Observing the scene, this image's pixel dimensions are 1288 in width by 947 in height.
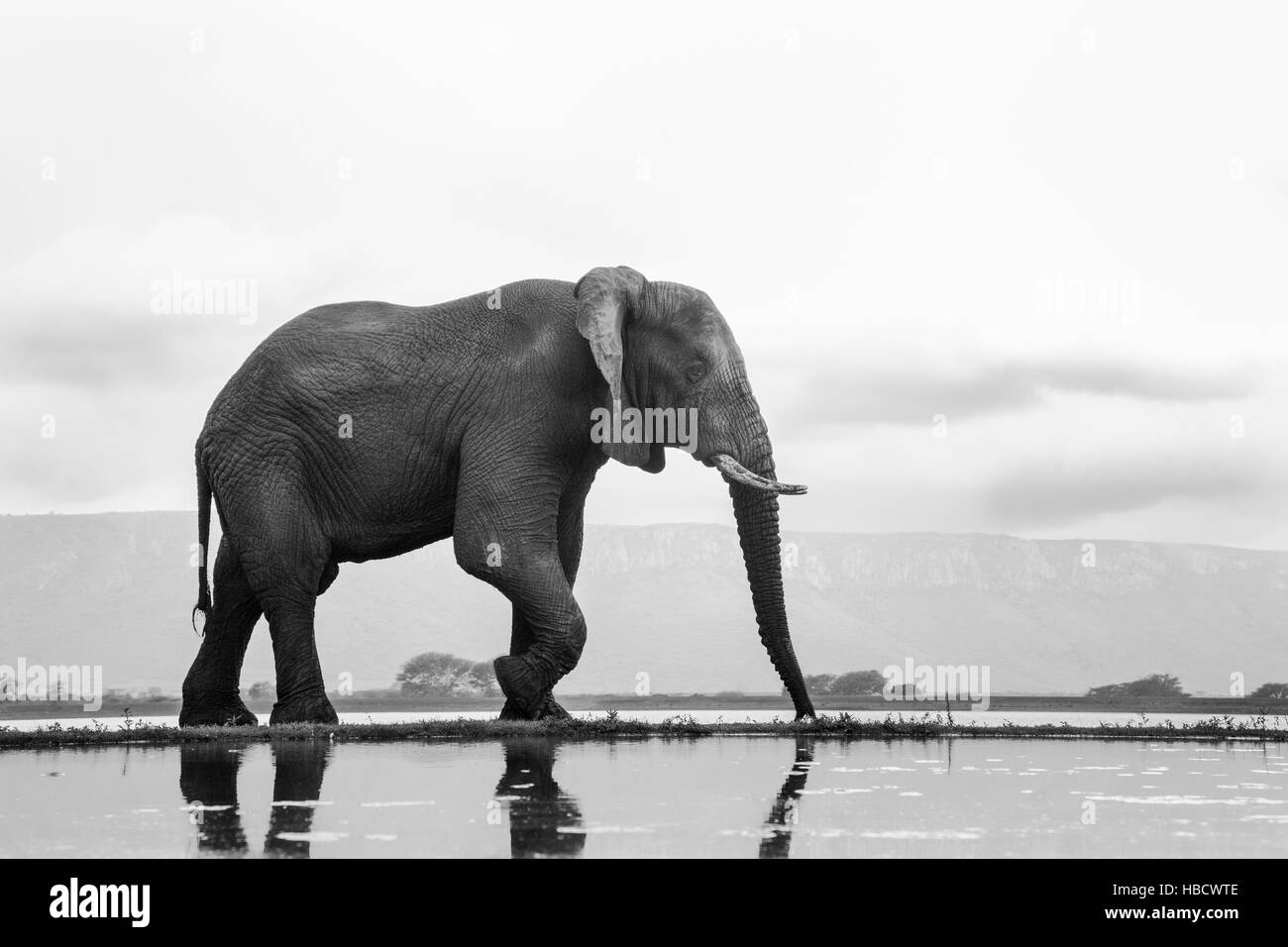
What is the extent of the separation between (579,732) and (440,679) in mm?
122939

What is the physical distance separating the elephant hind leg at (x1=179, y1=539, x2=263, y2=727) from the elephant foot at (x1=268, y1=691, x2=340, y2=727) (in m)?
2.34

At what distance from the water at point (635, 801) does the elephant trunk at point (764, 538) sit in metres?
3.82

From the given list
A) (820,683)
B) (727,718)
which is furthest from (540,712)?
(820,683)

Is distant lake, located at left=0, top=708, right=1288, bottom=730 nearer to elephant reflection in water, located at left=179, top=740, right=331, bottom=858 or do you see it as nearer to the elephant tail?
the elephant tail

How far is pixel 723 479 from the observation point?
2216 centimetres

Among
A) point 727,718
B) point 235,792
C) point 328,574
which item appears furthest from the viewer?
point 727,718

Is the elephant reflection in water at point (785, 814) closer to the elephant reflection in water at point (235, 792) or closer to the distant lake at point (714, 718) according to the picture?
the elephant reflection in water at point (235, 792)

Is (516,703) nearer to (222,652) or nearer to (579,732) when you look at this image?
(579,732)

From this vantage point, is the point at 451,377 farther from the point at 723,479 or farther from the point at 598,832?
the point at 598,832

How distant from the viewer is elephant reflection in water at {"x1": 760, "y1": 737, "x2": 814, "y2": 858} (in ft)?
29.6

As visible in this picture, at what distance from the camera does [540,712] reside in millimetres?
21656

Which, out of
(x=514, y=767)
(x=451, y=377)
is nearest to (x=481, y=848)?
(x=514, y=767)

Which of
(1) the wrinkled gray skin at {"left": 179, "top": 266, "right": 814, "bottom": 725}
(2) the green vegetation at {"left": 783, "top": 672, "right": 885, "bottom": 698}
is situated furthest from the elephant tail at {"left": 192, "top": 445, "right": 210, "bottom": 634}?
(2) the green vegetation at {"left": 783, "top": 672, "right": 885, "bottom": 698}
